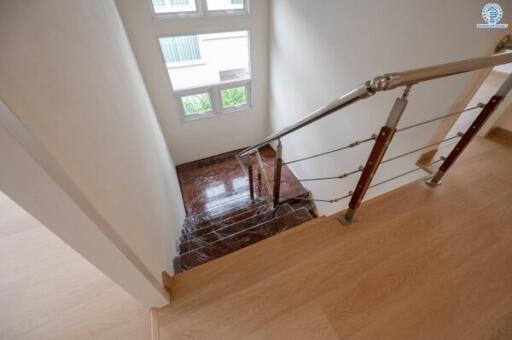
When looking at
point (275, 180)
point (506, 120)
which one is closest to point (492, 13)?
point (506, 120)

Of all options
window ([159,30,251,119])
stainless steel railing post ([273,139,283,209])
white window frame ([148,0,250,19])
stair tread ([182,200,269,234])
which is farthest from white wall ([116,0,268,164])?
stainless steel railing post ([273,139,283,209])

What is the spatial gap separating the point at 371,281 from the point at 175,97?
356 cm

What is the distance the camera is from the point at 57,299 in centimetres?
92

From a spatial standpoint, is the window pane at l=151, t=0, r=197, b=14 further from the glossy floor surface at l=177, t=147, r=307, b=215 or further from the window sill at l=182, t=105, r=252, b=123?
the glossy floor surface at l=177, t=147, r=307, b=215

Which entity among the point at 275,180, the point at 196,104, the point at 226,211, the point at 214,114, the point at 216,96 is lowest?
the point at 226,211

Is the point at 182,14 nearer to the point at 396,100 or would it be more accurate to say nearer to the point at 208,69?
the point at 208,69

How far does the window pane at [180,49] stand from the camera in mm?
3004

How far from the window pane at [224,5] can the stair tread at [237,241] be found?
303cm

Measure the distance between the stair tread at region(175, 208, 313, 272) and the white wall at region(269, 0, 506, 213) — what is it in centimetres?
78

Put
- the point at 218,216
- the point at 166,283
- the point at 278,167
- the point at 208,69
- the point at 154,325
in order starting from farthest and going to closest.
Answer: the point at 208,69, the point at 218,216, the point at 278,167, the point at 166,283, the point at 154,325

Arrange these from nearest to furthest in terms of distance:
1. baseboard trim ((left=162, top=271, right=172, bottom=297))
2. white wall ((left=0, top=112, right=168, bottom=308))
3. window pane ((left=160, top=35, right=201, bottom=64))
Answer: white wall ((left=0, top=112, right=168, bottom=308)) → baseboard trim ((left=162, top=271, right=172, bottom=297)) → window pane ((left=160, top=35, right=201, bottom=64))

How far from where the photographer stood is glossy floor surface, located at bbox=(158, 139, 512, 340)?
822 millimetres

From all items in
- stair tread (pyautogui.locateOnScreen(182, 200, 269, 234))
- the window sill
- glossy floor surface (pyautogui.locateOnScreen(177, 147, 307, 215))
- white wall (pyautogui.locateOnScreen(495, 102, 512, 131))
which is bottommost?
glossy floor surface (pyautogui.locateOnScreen(177, 147, 307, 215))

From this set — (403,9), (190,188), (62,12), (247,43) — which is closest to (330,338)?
(62,12)
